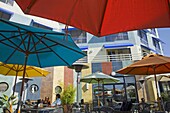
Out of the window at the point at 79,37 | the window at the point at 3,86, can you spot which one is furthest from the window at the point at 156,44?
the window at the point at 3,86

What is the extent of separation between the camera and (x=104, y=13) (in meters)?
2.18

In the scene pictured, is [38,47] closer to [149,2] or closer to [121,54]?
[149,2]

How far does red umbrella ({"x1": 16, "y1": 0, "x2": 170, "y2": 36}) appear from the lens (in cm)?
197

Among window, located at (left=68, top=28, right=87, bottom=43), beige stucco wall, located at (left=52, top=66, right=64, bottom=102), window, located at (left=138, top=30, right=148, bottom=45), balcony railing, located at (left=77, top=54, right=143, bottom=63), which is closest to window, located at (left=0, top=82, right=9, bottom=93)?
beige stucco wall, located at (left=52, top=66, right=64, bottom=102)

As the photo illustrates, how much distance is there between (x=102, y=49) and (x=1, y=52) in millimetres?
12296

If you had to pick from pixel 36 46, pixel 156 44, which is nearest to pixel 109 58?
pixel 156 44

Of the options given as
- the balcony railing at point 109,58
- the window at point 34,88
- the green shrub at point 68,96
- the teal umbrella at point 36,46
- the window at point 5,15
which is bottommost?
the green shrub at point 68,96

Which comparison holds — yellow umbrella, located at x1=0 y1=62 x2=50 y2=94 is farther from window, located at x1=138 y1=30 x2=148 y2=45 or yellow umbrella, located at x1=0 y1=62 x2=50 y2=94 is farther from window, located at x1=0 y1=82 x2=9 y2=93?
window, located at x1=138 y1=30 x2=148 y2=45

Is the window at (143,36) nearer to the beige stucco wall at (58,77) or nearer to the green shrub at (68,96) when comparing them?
the beige stucco wall at (58,77)

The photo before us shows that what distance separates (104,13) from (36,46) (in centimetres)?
187

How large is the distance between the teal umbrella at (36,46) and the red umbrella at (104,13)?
0.44m

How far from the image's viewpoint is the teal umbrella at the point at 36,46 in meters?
2.60

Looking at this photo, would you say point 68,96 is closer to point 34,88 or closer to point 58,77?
point 58,77

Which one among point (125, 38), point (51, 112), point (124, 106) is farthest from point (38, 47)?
point (125, 38)
